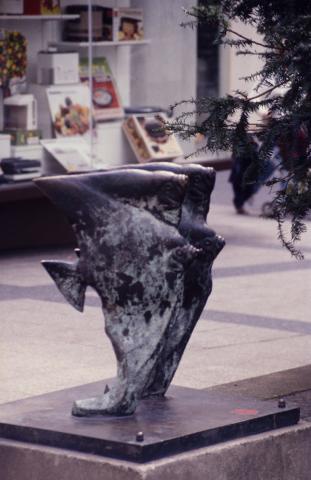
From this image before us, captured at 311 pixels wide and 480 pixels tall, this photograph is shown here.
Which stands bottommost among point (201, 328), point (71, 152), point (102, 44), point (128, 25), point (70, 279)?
point (201, 328)

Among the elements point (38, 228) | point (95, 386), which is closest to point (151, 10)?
point (38, 228)

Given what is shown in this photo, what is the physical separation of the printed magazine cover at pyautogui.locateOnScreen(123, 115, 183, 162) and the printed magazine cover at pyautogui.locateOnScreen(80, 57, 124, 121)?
198mm

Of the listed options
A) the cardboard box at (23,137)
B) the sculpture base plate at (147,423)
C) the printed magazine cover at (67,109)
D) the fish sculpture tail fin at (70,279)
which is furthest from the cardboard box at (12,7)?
the fish sculpture tail fin at (70,279)

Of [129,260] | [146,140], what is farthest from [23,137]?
[129,260]

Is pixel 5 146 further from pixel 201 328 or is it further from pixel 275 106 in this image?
pixel 275 106

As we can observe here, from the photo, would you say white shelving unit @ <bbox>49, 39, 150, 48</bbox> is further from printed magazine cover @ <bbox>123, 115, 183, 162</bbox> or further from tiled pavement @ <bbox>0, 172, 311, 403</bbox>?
tiled pavement @ <bbox>0, 172, 311, 403</bbox>

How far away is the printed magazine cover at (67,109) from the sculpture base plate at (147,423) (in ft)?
26.7

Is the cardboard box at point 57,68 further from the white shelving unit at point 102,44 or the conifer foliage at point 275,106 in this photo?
the conifer foliage at point 275,106

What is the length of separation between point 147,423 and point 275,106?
2.13 metres

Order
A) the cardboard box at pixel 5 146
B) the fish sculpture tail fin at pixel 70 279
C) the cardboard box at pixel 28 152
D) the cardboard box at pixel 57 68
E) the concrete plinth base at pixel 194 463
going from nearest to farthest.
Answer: the concrete plinth base at pixel 194 463
the fish sculpture tail fin at pixel 70 279
the cardboard box at pixel 5 146
the cardboard box at pixel 28 152
the cardboard box at pixel 57 68

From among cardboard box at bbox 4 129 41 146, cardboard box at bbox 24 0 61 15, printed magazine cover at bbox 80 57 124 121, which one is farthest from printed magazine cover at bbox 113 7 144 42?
cardboard box at bbox 4 129 41 146

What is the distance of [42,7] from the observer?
43.2 feet

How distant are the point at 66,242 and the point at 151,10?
2.54m

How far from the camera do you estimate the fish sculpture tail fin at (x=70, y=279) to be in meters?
5.14
